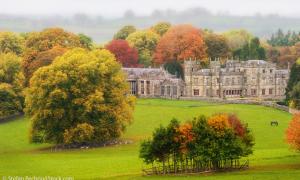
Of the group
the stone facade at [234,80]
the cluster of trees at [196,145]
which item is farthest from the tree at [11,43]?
the cluster of trees at [196,145]

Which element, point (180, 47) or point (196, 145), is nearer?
point (196, 145)

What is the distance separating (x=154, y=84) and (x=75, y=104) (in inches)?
2056

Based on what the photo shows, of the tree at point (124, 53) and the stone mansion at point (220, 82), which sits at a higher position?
the tree at point (124, 53)

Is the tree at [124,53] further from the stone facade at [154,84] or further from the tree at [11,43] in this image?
the stone facade at [154,84]

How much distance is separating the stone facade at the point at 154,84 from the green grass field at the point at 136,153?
11738 mm

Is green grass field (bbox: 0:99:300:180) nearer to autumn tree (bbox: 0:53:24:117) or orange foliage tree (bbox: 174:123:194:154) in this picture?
autumn tree (bbox: 0:53:24:117)

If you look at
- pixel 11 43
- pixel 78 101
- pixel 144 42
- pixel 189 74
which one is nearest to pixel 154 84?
pixel 189 74

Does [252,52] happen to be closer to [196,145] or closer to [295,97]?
[295,97]

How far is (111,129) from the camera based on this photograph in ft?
330

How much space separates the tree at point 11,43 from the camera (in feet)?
575

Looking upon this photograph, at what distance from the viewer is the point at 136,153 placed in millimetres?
89750

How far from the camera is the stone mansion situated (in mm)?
148500

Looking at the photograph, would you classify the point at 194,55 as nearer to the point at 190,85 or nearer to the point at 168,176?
the point at 190,85

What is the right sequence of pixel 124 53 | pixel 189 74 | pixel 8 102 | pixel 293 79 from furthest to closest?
pixel 124 53 → pixel 189 74 → pixel 293 79 → pixel 8 102
